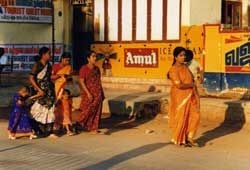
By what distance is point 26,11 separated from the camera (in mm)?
20781

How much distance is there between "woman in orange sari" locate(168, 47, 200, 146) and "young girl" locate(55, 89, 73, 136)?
235cm

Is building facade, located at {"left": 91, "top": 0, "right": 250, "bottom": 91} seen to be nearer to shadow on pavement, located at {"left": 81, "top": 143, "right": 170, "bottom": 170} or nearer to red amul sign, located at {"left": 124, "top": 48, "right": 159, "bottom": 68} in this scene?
red amul sign, located at {"left": 124, "top": 48, "right": 159, "bottom": 68}

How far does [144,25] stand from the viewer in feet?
61.0

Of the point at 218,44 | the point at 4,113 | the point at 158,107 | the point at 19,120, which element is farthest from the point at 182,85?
the point at 4,113

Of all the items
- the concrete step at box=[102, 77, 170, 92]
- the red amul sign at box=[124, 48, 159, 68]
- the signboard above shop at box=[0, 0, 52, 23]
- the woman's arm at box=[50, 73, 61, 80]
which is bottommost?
the concrete step at box=[102, 77, 170, 92]

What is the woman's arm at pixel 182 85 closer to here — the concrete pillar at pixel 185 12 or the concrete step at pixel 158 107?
the concrete step at pixel 158 107

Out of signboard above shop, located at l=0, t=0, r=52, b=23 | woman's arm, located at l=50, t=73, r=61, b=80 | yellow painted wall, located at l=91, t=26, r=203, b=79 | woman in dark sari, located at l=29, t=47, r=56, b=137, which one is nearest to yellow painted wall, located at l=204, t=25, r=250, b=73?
yellow painted wall, located at l=91, t=26, r=203, b=79

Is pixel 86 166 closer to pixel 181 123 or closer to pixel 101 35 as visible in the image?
pixel 181 123

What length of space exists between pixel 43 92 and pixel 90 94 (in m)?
0.94

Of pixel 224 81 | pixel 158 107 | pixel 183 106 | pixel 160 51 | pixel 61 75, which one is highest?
pixel 160 51

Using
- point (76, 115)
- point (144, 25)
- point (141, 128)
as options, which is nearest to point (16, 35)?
point (144, 25)

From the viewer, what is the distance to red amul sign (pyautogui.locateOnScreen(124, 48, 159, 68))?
721 inches

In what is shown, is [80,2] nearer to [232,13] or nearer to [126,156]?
[232,13]

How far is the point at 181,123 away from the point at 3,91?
934cm
